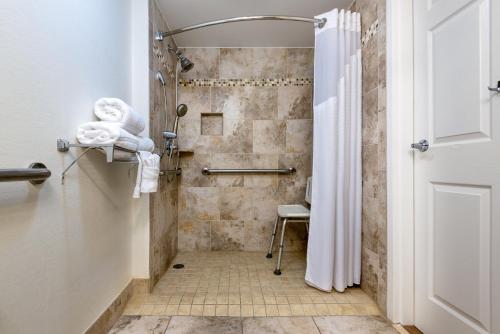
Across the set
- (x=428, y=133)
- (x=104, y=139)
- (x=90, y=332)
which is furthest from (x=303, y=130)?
(x=90, y=332)

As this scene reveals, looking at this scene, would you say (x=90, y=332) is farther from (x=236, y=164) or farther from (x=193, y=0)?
(x=193, y=0)

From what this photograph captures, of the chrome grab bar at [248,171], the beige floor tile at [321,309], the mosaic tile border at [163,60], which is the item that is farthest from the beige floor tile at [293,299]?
the mosaic tile border at [163,60]

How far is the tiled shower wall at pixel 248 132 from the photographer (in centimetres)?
262

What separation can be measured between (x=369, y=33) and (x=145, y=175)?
5.27ft

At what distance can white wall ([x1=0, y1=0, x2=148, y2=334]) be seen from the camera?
2.44ft

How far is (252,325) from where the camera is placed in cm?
135

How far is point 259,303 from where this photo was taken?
1.57m

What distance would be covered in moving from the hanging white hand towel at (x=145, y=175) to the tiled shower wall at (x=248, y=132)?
4.26 ft

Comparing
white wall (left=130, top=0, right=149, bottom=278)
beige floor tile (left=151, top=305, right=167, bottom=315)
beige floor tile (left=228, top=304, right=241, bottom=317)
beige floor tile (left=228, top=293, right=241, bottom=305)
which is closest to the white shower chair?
beige floor tile (left=228, top=293, right=241, bottom=305)

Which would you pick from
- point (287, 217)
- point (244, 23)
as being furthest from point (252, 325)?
point (244, 23)

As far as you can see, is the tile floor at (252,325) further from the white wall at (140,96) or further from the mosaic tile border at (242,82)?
the mosaic tile border at (242,82)

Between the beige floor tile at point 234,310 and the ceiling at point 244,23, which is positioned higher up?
the ceiling at point 244,23

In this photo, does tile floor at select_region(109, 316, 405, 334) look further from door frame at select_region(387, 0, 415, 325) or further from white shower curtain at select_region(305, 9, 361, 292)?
white shower curtain at select_region(305, 9, 361, 292)

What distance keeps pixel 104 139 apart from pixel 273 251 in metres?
2.01
